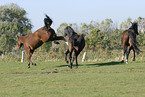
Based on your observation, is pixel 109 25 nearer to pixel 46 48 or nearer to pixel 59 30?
pixel 59 30

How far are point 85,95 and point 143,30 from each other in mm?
43409

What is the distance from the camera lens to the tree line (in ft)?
144

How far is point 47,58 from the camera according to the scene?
3081cm

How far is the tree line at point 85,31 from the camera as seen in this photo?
43.9 meters

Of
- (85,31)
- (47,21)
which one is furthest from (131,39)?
(85,31)

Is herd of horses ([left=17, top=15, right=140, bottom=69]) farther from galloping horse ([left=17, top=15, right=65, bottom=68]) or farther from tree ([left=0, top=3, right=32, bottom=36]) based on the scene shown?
tree ([left=0, top=3, right=32, bottom=36])

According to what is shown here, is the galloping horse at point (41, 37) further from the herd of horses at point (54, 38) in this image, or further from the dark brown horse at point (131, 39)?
the dark brown horse at point (131, 39)

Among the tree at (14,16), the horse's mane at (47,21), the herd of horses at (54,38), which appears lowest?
the herd of horses at (54,38)

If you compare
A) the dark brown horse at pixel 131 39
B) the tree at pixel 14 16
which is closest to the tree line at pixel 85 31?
the tree at pixel 14 16

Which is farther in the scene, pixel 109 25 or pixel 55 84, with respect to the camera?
pixel 109 25

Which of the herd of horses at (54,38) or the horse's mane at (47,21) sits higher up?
the horse's mane at (47,21)

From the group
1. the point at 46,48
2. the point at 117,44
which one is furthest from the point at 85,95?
the point at 117,44

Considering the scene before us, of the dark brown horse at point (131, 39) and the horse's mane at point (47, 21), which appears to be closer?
the horse's mane at point (47, 21)

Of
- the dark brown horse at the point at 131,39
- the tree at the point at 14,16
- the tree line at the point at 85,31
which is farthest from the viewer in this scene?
the tree at the point at 14,16
